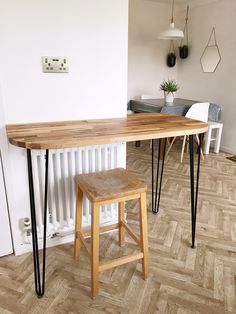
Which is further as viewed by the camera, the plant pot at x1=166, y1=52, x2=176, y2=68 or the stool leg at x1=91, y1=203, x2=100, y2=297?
the plant pot at x1=166, y1=52, x2=176, y2=68

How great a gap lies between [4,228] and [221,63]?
3.83m

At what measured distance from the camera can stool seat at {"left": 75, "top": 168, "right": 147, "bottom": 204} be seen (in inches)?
49.5

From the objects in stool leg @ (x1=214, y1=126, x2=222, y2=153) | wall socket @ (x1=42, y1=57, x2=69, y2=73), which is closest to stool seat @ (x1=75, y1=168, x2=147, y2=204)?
wall socket @ (x1=42, y1=57, x2=69, y2=73)

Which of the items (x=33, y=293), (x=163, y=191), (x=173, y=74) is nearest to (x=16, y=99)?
(x=33, y=293)

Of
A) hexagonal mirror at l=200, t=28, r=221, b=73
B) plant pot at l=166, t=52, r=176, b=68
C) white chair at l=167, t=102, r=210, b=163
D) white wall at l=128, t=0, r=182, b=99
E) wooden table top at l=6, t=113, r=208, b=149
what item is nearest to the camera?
wooden table top at l=6, t=113, r=208, b=149

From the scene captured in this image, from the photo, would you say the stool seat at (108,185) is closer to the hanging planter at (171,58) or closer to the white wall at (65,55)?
the white wall at (65,55)

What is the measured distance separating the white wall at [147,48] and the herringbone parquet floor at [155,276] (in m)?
3.16

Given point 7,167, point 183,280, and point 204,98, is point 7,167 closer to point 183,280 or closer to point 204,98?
point 183,280

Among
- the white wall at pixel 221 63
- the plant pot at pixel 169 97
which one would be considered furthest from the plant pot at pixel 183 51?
the plant pot at pixel 169 97

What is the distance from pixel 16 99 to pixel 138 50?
12.0 ft

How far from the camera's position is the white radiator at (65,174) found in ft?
5.10

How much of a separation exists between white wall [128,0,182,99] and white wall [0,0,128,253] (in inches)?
123

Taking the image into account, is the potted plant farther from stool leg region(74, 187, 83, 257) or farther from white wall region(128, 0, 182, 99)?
stool leg region(74, 187, 83, 257)

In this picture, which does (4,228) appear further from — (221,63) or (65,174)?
(221,63)
